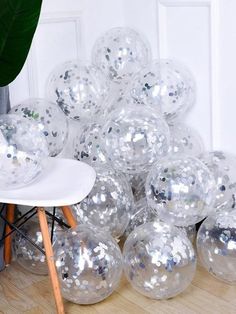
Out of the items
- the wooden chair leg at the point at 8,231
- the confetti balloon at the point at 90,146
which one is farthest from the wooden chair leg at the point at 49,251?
the confetti balloon at the point at 90,146

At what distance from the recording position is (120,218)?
2.07 m

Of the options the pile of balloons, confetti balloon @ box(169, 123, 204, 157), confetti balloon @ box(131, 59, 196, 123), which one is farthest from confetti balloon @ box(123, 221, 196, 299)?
confetti balloon @ box(131, 59, 196, 123)

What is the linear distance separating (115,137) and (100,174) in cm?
17

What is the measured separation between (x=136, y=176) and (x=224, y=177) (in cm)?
40

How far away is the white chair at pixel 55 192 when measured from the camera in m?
A: 1.68

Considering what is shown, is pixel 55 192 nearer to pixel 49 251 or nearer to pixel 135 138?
pixel 49 251

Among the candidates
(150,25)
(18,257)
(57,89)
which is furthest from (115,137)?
(150,25)

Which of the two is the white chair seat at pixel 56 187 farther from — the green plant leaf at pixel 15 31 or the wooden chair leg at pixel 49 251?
the green plant leaf at pixel 15 31

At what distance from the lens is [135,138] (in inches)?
77.2

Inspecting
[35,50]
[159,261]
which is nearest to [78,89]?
[35,50]

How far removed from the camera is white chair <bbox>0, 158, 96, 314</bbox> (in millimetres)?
1677

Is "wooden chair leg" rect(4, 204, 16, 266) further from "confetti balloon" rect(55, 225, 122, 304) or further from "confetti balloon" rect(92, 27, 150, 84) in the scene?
"confetti balloon" rect(92, 27, 150, 84)

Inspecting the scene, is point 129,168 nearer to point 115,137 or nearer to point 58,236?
point 115,137

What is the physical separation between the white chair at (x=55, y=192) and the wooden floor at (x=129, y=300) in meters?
0.14
